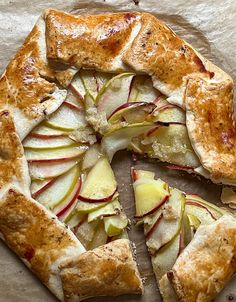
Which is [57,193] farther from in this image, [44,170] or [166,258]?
[166,258]

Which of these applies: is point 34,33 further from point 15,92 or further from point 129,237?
point 129,237

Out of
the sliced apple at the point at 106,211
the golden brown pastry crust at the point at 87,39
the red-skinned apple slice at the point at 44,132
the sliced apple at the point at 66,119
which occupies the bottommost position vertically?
the sliced apple at the point at 106,211

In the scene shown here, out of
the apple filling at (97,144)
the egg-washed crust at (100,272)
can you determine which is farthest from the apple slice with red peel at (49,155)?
the egg-washed crust at (100,272)

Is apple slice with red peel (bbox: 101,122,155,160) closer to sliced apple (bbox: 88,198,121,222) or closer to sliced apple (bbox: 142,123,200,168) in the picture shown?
sliced apple (bbox: 142,123,200,168)

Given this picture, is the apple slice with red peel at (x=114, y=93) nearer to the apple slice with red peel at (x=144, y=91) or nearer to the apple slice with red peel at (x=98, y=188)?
the apple slice with red peel at (x=144, y=91)

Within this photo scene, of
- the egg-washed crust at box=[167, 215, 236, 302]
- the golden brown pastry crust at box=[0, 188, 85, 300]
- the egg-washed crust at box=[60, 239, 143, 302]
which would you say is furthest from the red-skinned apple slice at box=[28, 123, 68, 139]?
the egg-washed crust at box=[167, 215, 236, 302]

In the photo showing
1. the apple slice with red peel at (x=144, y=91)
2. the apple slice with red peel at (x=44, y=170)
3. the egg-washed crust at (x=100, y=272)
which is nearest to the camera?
the egg-washed crust at (x=100, y=272)
